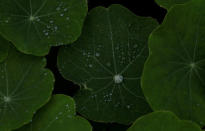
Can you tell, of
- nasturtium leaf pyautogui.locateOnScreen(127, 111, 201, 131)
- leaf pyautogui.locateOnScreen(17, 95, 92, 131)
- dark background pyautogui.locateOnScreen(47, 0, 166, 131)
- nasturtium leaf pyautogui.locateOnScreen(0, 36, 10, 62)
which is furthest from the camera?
dark background pyautogui.locateOnScreen(47, 0, 166, 131)

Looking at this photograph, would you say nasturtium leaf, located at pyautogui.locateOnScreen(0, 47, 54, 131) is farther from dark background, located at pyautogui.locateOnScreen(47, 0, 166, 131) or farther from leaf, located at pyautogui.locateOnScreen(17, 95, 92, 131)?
dark background, located at pyautogui.locateOnScreen(47, 0, 166, 131)

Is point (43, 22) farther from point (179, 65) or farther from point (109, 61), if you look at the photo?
point (179, 65)

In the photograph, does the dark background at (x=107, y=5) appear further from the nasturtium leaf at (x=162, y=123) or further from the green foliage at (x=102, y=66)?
the nasturtium leaf at (x=162, y=123)

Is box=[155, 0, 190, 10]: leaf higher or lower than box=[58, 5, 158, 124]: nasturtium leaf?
higher

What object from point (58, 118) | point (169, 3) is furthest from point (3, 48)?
point (169, 3)

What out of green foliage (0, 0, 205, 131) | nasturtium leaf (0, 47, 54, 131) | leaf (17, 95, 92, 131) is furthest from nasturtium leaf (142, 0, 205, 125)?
nasturtium leaf (0, 47, 54, 131)

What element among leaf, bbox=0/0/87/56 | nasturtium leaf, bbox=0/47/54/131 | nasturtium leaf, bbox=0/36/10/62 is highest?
leaf, bbox=0/0/87/56

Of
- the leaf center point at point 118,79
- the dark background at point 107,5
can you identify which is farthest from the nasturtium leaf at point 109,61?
the dark background at point 107,5

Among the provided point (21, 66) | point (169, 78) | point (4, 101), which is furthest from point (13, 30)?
point (169, 78)
